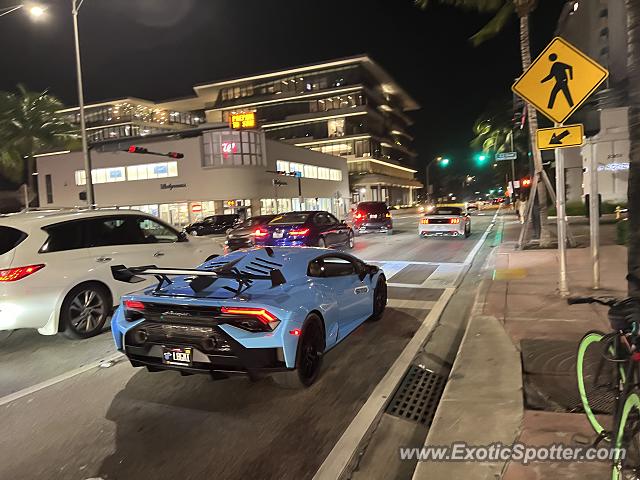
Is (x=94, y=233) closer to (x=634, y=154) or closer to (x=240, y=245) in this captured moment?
(x=634, y=154)

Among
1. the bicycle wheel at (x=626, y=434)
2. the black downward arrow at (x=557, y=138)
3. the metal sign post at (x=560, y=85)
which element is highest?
the metal sign post at (x=560, y=85)

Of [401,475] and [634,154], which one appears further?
[634,154]

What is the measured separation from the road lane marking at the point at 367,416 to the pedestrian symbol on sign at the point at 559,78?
12.7 ft

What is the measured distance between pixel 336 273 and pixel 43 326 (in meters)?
3.97

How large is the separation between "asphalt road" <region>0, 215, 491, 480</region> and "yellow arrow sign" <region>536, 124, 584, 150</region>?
3625 millimetres

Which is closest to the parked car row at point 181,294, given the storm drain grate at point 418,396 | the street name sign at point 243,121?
the storm drain grate at point 418,396

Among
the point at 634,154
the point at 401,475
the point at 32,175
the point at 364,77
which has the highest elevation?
the point at 364,77

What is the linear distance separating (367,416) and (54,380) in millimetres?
3513

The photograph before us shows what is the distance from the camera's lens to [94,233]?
7.53 meters

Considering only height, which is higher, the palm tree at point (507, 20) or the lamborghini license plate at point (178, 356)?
the palm tree at point (507, 20)

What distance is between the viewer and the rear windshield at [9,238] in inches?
254

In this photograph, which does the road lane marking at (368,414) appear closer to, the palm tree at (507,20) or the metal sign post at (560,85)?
the metal sign post at (560,85)

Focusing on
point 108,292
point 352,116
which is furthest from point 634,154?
point 352,116

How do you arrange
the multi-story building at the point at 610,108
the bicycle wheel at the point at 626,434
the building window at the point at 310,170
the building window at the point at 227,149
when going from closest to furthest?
1. the bicycle wheel at the point at 626,434
2. the multi-story building at the point at 610,108
3. the building window at the point at 227,149
4. the building window at the point at 310,170
